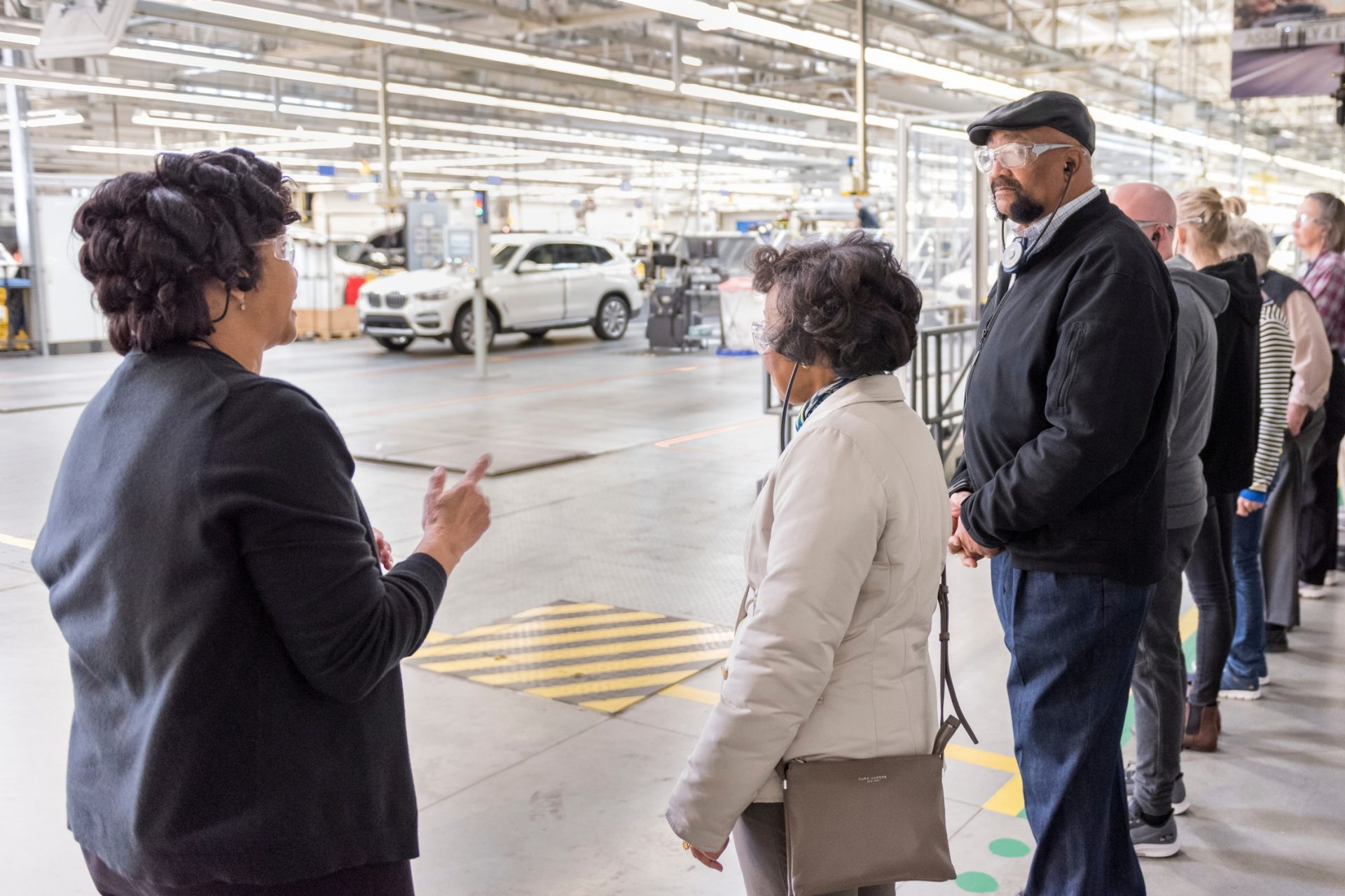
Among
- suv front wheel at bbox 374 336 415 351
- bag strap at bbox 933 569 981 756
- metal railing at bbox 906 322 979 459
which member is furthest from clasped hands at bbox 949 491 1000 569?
suv front wheel at bbox 374 336 415 351

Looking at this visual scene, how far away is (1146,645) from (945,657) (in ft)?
4.04

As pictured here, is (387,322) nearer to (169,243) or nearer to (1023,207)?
(1023,207)

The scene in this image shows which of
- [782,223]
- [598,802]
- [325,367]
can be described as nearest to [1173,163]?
[782,223]

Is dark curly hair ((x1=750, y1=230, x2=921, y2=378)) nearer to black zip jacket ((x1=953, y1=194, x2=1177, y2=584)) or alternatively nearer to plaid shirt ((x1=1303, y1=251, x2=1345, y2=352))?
black zip jacket ((x1=953, y1=194, x2=1177, y2=584))

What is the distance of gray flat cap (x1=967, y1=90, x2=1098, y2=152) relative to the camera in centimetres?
227

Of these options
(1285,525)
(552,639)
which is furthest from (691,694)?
(1285,525)

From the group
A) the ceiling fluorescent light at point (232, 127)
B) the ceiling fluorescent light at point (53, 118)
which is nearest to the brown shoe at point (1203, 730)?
the ceiling fluorescent light at point (53, 118)

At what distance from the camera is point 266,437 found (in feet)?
4.47

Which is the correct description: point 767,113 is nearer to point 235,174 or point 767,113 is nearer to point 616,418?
point 616,418

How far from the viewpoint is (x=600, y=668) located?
4605mm

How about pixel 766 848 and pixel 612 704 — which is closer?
pixel 766 848

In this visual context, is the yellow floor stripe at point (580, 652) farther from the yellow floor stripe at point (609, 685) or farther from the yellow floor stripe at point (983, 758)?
the yellow floor stripe at point (983, 758)

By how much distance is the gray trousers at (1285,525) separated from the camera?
14.9 ft

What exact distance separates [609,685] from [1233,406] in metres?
2.35
